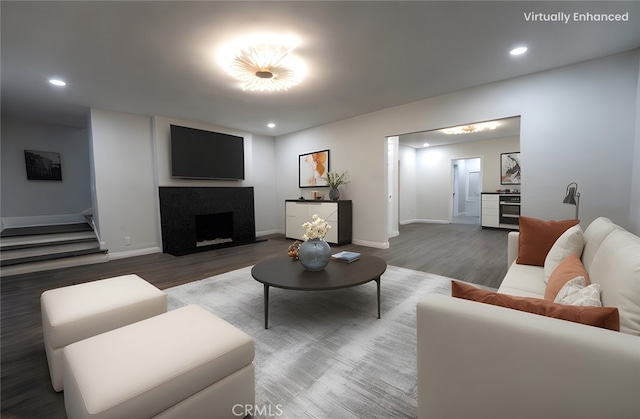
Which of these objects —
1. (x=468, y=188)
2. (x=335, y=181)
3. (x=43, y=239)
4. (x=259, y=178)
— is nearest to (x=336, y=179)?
(x=335, y=181)

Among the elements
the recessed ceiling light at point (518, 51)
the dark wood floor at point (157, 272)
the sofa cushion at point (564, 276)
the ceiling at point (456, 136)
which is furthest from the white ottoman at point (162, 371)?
the ceiling at point (456, 136)

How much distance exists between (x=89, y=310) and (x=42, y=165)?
6.03 metres

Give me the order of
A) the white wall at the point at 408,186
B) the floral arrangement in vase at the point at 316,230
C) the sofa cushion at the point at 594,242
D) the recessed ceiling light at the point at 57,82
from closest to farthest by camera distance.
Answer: the sofa cushion at the point at 594,242 < the floral arrangement in vase at the point at 316,230 < the recessed ceiling light at the point at 57,82 < the white wall at the point at 408,186

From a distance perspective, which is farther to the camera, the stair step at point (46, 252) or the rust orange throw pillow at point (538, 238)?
the stair step at point (46, 252)

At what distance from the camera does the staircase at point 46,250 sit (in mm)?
3848

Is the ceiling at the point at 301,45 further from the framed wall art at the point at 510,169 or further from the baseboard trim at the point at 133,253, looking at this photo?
the framed wall art at the point at 510,169

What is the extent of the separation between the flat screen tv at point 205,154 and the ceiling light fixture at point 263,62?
2.36m

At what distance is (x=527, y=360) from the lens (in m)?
0.84

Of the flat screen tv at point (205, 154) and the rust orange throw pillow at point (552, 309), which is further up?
the flat screen tv at point (205, 154)

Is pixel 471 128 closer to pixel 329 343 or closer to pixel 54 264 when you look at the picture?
pixel 329 343

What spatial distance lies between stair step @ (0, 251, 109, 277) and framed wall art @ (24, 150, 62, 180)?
263 cm

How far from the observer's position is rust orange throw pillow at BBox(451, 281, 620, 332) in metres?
0.85

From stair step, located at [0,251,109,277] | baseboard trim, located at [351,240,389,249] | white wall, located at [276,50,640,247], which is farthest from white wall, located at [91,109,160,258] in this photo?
white wall, located at [276,50,640,247]

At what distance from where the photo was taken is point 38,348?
1974mm
